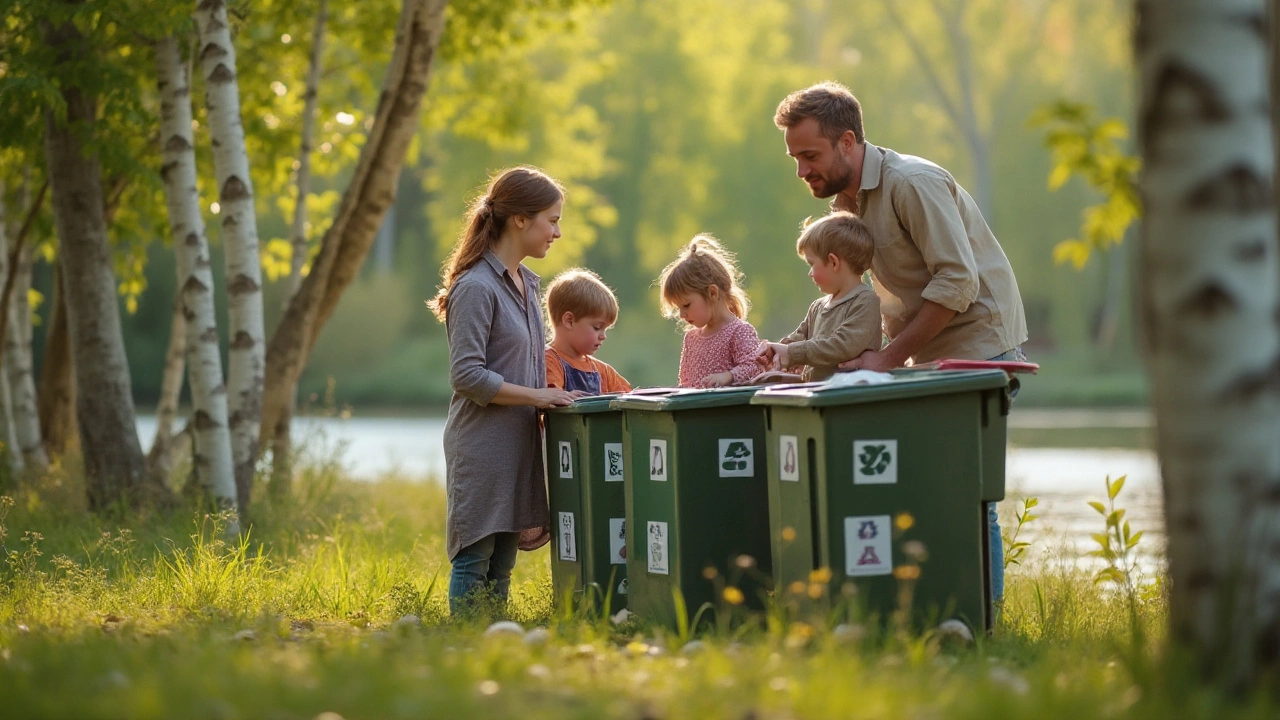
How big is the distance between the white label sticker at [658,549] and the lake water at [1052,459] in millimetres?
1759

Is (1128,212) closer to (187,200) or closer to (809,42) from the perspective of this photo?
(187,200)

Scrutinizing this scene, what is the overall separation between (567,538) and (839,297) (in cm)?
149

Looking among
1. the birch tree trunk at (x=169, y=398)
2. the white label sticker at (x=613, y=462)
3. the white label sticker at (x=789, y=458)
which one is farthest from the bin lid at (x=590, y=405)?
the birch tree trunk at (x=169, y=398)

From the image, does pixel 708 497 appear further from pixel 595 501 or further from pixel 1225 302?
pixel 1225 302

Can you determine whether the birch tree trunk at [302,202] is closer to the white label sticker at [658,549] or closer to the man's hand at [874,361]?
the white label sticker at [658,549]

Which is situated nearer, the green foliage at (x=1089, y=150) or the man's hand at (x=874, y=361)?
the green foliage at (x=1089, y=150)

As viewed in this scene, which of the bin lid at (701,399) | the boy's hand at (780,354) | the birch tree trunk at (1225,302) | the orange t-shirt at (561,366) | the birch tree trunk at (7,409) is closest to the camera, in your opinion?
the birch tree trunk at (1225,302)

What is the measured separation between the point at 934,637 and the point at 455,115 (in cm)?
1125

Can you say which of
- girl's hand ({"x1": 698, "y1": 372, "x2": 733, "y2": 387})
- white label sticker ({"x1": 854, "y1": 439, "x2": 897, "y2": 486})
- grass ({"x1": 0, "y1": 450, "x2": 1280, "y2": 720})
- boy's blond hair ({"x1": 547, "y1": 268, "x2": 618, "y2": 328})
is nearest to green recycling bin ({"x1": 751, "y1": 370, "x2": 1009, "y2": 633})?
white label sticker ({"x1": 854, "y1": 439, "x2": 897, "y2": 486})

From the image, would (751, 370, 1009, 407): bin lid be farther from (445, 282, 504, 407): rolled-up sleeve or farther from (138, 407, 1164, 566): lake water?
(445, 282, 504, 407): rolled-up sleeve

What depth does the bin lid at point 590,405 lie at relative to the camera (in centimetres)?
539

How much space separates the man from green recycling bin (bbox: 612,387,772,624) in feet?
2.32

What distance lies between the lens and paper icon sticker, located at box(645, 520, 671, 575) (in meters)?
5.10

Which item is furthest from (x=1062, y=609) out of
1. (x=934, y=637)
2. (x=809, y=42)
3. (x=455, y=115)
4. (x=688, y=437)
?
(x=809, y=42)
